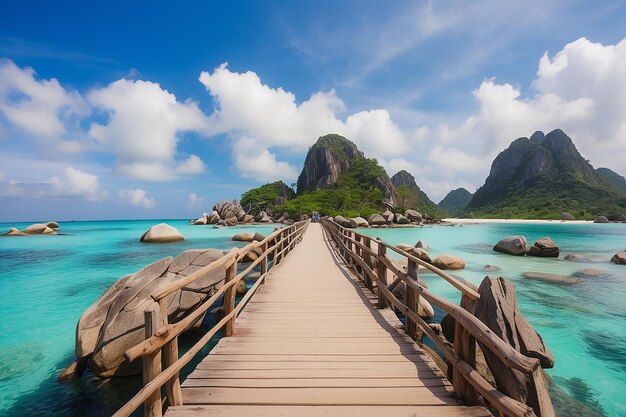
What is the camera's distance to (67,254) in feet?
77.6

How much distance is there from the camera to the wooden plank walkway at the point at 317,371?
267cm

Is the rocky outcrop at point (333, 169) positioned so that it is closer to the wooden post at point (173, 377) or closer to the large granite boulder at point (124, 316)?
the large granite boulder at point (124, 316)

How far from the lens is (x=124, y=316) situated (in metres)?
5.06

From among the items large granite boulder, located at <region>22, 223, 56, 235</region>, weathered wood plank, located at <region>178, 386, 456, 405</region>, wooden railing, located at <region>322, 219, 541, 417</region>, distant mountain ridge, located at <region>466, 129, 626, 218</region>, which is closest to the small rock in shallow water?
wooden railing, located at <region>322, 219, 541, 417</region>

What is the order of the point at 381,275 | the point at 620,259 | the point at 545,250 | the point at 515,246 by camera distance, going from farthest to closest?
the point at 515,246
the point at 545,250
the point at 620,259
the point at 381,275

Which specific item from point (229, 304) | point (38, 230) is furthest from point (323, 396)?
point (38, 230)

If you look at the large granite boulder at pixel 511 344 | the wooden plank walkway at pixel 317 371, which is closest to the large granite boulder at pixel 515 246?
the wooden plank walkway at pixel 317 371

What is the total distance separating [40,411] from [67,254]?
24.6 metres

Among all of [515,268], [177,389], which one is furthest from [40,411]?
[515,268]

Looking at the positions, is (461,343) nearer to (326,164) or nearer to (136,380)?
(136,380)

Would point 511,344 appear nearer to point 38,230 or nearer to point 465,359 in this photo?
point 465,359

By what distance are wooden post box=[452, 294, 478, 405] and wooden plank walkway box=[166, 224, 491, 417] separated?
0.10 metres

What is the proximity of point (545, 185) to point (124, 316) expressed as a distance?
13817cm

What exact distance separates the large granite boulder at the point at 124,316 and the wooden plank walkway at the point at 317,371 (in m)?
1.52
